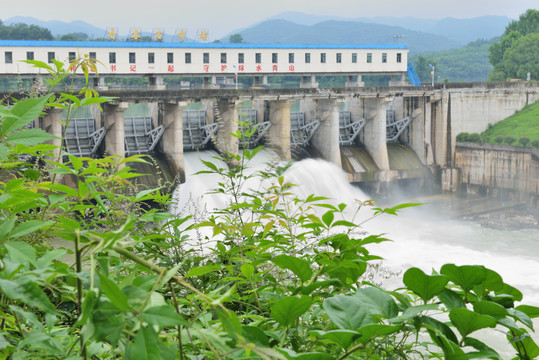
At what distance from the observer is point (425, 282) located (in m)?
1.28

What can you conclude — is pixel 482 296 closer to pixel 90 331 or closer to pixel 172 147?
pixel 90 331

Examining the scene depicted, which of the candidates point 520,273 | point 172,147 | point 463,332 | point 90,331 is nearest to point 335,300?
point 463,332

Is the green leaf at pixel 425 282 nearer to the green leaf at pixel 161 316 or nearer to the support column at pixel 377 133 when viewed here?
the green leaf at pixel 161 316

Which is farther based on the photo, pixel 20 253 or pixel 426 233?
pixel 426 233

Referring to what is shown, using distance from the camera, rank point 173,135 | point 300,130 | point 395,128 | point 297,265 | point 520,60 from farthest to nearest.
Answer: point 520,60, point 395,128, point 300,130, point 173,135, point 297,265

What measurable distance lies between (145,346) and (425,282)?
583 mm

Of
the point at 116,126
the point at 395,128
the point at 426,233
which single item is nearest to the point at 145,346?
the point at 116,126

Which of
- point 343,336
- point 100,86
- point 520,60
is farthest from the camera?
point 520,60

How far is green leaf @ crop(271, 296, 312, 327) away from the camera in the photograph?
129cm

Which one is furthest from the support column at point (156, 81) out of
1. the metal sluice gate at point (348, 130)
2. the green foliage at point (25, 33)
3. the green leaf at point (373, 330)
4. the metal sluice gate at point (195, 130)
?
the green foliage at point (25, 33)

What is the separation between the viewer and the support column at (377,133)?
24062mm

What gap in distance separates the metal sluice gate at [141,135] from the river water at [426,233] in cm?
112

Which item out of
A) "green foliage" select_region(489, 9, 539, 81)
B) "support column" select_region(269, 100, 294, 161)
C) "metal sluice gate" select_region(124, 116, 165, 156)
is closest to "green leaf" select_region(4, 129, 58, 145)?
"metal sluice gate" select_region(124, 116, 165, 156)

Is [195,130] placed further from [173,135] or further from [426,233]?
[426,233]
